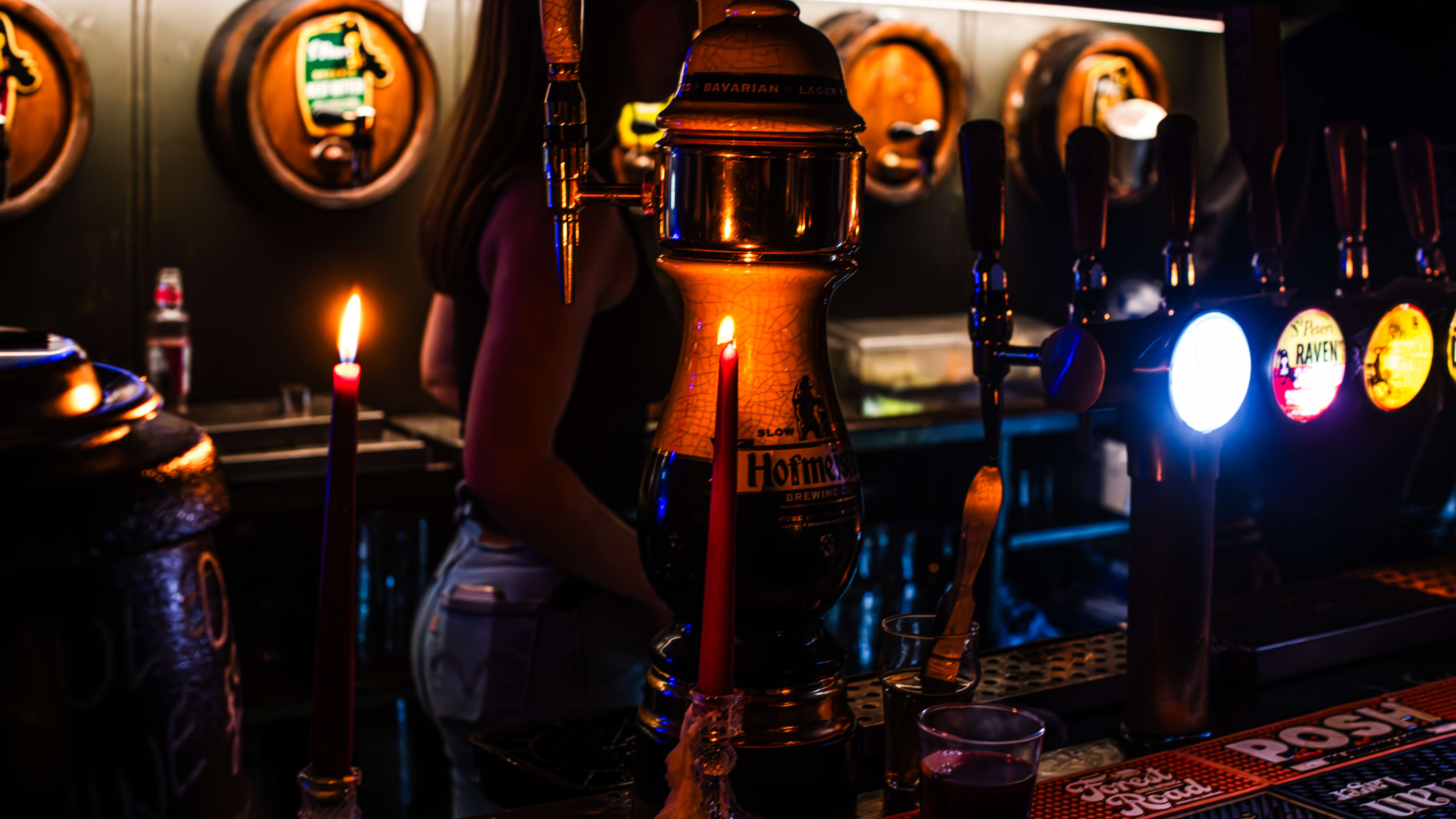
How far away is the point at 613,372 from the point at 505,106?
35 cm

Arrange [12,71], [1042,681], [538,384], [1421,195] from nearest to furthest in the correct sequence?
[1042,681] < [1421,195] < [538,384] < [12,71]

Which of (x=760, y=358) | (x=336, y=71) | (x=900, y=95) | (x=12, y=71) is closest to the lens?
(x=760, y=358)

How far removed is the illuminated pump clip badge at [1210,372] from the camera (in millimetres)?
932

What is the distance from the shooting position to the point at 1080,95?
13.5 ft

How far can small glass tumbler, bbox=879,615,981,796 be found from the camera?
33.6 inches

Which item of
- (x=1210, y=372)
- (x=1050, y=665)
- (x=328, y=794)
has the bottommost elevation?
(x=1050, y=665)

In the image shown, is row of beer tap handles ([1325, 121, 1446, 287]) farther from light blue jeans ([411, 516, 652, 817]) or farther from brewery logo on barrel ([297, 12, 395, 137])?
brewery logo on barrel ([297, 12, 395, 137])

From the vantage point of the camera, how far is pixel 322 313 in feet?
10.9

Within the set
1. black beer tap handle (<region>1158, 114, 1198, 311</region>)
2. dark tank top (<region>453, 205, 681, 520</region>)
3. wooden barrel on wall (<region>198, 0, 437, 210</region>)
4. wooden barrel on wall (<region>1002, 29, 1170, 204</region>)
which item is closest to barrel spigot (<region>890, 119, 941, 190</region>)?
wooden barrel on wall (<region>1002, 29, 1170, 204</region>)

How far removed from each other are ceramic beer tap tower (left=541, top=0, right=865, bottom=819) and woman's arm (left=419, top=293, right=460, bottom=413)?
114 cm

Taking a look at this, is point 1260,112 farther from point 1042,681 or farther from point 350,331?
point 350,331

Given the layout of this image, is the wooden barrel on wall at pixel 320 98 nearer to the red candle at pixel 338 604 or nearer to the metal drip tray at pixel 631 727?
the metal drip tray at pixel 631 727

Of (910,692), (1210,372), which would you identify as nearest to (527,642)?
(910,692)

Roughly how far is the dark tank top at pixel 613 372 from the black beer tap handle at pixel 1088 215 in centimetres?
66
